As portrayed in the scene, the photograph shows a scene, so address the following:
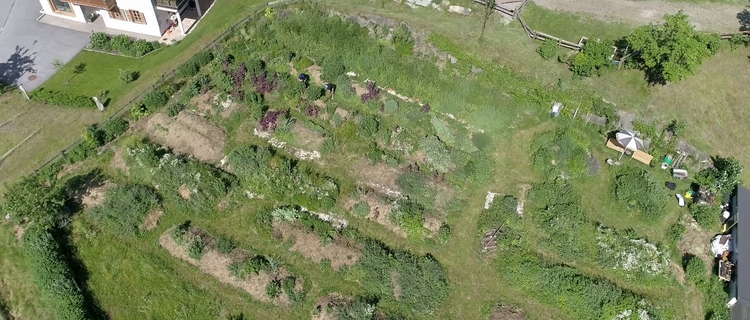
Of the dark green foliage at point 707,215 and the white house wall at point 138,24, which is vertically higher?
the white house wall at point 138,24

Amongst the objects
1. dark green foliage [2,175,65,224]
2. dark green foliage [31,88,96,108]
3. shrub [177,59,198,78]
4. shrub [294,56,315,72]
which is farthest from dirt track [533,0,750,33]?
dark green foliage [2,175,65,224]

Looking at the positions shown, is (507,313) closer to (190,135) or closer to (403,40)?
(403,40)

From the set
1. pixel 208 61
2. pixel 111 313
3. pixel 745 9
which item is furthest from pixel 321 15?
pixel 745 9

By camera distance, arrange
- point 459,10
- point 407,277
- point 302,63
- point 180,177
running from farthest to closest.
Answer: point 459,10, point 302,63, point 180,177, point 407,277

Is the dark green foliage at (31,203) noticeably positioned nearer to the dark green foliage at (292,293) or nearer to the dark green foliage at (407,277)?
the dark green foliage at (292,293)

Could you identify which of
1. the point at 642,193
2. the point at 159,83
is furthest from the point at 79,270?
the point at 642,193

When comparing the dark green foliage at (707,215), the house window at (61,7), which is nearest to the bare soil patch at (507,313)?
the dark green foliage at (707,215)

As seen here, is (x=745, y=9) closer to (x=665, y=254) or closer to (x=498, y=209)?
(x=665, y=254)
